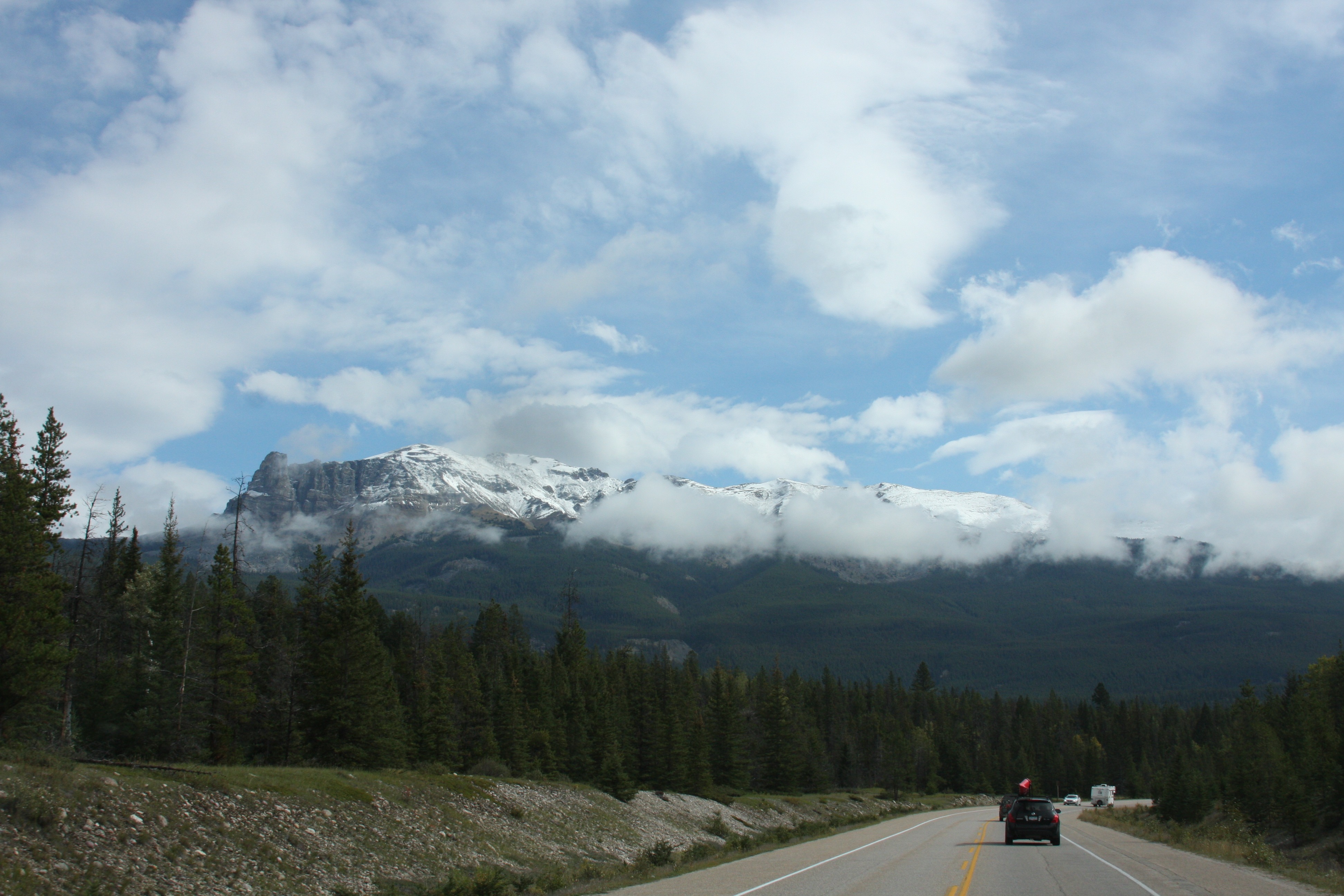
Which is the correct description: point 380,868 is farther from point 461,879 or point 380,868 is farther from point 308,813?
point 461,879

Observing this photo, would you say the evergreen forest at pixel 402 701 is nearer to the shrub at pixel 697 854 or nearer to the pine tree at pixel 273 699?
the pine tree at pixel 273 699

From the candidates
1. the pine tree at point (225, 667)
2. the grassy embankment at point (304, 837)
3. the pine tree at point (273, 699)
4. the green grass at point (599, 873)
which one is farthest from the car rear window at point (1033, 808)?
the pine tree at point (225, 667)

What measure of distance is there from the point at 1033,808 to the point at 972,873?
14083 millimetres

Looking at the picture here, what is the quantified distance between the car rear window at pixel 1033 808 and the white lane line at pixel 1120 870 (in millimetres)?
1730

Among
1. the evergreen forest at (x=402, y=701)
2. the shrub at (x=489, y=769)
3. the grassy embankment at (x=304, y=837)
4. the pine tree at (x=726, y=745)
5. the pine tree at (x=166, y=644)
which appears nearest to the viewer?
the grassy embankment at (x=304, y=837)

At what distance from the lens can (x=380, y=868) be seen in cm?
2600

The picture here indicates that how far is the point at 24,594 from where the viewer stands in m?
30.6

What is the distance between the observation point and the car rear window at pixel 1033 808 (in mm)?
36031

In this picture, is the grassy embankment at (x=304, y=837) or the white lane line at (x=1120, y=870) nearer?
the grassy embankment at (x=304, y=837)

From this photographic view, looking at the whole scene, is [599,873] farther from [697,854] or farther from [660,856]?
[697,854]

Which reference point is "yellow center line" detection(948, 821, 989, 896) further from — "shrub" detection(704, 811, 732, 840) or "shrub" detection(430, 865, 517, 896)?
"shrub" detection(704, 811, 732, 840)

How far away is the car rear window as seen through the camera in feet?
118

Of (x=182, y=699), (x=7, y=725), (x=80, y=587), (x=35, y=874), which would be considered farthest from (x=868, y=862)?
(x=80, y=587)

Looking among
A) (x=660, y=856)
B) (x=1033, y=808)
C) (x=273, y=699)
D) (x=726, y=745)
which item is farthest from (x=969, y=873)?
(x=726, y=745)
